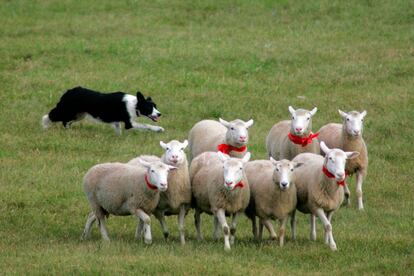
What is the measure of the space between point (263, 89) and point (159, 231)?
32.4ft

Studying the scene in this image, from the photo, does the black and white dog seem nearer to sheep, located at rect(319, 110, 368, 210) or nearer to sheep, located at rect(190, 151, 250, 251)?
sheep, located at rect(319, 110, 368, 210)

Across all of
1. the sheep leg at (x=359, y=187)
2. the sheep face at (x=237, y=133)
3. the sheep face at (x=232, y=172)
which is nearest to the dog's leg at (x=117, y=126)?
the sheep face at (x=237, y=133)

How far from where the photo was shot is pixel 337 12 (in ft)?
99.1

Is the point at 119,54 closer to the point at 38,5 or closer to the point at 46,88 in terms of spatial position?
the point at 46,88

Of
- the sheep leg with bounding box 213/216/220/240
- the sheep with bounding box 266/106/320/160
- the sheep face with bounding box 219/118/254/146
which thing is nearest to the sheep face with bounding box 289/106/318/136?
the sheep with bounding box 266/106/320/160

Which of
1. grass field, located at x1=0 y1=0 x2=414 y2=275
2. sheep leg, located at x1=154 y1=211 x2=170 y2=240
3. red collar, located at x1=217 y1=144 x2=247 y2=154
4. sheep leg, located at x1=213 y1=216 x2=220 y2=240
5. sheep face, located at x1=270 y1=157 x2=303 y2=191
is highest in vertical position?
sheep face, located at x1=270 y1=157 x2=303 y2=191

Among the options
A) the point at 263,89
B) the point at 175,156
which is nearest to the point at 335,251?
the point at 175,156

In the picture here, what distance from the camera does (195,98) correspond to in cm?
2283

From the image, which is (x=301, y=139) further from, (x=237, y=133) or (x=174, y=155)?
(x=174, y=155)

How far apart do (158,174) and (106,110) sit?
27.8 feet

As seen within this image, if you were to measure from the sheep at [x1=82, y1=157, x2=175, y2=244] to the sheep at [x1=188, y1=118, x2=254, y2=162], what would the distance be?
1661 millimetres

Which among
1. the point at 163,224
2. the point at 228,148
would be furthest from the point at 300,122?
the point at 163,224

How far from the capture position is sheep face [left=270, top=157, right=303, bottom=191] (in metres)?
12.6

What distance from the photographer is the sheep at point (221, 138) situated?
576 inches
